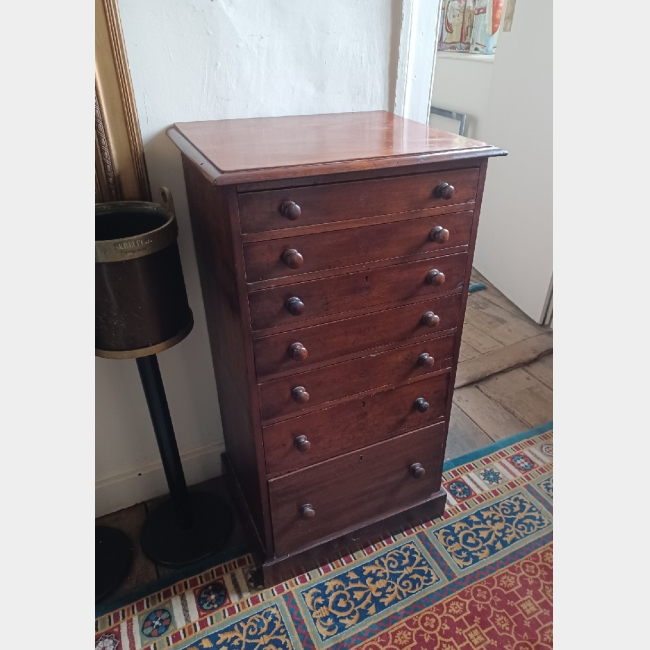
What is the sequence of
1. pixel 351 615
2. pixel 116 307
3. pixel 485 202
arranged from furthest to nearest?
pixel 485 202, pixel 351 615, pixel 116 307

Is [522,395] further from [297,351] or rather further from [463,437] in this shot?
[297,351]

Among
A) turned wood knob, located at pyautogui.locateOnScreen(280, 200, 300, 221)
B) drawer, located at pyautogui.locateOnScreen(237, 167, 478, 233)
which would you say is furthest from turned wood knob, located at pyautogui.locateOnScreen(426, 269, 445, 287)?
turned wood knob, located at pyautogui.locateOnScreen(280, 200, 300, 221)

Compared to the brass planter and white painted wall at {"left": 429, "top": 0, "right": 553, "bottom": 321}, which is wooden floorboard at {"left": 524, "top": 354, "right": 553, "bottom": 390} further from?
the brass planter

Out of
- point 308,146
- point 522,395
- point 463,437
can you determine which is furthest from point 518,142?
point 308,146

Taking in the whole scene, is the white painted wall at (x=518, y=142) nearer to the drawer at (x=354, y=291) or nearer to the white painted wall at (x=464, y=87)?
the white painted wall at (x=464, y=87)

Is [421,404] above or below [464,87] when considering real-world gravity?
below

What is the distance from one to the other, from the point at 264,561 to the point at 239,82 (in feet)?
4.16

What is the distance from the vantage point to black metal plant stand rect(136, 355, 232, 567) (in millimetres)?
1383

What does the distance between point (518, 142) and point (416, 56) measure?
4.60 feet

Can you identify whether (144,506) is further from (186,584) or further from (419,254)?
(419,254)

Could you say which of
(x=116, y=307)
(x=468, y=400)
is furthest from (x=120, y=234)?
(x=468, y=400)

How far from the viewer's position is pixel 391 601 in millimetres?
1372

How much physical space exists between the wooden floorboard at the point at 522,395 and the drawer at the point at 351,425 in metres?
0.83

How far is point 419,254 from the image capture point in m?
1.12
